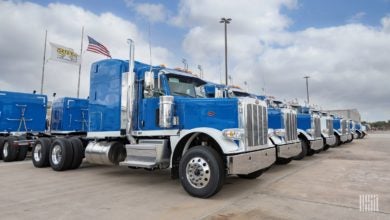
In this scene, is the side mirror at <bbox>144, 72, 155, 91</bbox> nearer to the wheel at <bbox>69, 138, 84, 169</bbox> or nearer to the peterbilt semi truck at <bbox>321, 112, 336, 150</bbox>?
the wheel at <bbox>69, 138, 84, 169</bbox>

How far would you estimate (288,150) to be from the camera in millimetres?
9023

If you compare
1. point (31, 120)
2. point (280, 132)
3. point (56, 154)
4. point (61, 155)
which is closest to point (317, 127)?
point (280, 132)

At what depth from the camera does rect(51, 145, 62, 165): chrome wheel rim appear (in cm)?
1003

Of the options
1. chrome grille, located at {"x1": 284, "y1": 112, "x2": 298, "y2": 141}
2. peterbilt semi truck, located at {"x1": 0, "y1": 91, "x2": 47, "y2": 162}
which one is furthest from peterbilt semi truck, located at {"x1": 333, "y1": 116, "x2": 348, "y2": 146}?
peterbilt semi truck, located at {"x1": 0, "y1": 91, "x2": 47, "y2": 162}

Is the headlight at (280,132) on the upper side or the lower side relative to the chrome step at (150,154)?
upper

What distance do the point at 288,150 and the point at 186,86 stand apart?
11.4 feet

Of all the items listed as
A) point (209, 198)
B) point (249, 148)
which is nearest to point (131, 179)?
point (209, 198)

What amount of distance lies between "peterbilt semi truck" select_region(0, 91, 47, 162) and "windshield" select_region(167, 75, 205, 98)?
841 centimetres

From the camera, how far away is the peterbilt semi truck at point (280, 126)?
865 centimetres

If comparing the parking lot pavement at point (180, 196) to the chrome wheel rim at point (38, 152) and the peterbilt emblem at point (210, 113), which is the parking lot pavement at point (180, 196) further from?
the peterbilt emblem at point (210, 113)

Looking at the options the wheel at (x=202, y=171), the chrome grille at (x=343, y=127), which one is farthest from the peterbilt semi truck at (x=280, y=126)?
the chrome grille at (x=343, y=127)

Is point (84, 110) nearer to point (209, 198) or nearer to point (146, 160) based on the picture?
point (146, 160)

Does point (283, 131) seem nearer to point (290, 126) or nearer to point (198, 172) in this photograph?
point (290, 126)

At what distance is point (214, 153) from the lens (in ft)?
20.2
